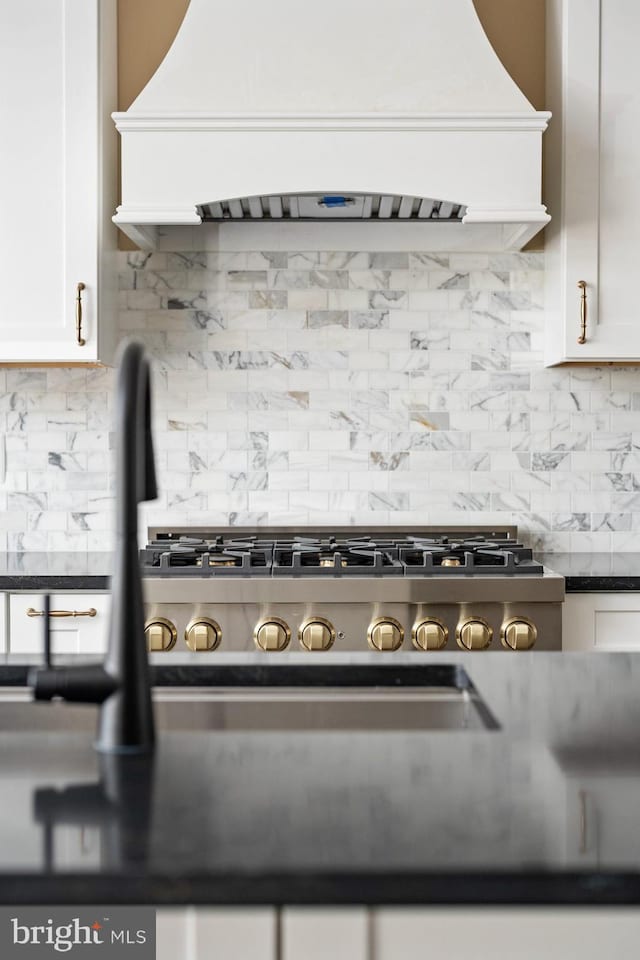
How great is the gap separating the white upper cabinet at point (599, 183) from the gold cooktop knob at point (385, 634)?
927 mm

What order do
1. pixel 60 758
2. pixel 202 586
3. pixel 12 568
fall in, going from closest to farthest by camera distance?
pixel 60 758 < pixel 202 586 < pixel 12 568

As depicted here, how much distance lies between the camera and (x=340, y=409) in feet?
9.30

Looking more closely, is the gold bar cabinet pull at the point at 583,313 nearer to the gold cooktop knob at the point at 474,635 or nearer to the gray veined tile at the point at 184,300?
the gold cooktop knob at the point at 474,635

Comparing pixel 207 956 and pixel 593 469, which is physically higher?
pixel 593 469

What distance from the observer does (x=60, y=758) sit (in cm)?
82

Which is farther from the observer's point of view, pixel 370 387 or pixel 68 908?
pixel 370 387

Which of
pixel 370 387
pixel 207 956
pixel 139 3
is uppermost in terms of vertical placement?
pixel 139 3

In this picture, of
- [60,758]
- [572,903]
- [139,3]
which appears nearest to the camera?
[572,903]

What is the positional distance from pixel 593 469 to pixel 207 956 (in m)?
2.41

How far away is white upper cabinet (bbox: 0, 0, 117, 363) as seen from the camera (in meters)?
2.47

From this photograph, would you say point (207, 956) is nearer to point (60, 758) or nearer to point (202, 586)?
point (60, 758)

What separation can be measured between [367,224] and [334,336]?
354mm

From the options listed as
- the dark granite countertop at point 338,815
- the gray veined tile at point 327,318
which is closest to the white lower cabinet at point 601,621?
the gray veined tile at point 327,318

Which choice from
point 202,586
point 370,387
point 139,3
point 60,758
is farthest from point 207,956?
point 139,3
